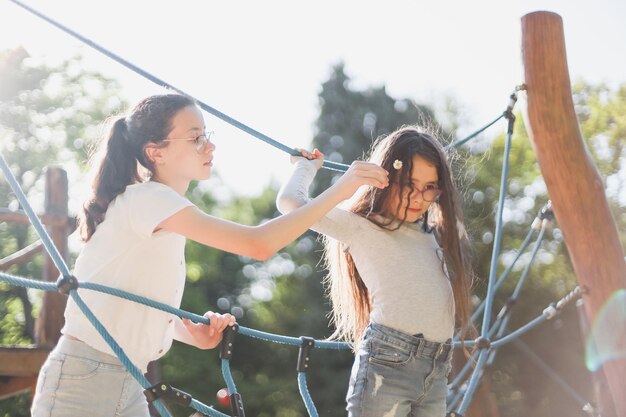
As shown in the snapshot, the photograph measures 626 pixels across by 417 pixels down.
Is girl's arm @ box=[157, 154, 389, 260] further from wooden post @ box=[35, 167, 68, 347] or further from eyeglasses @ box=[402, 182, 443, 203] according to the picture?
wooden post @ box=[35, 167, 68, 347]

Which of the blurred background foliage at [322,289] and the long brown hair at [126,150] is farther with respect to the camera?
the blurred background foliage at [322,289]

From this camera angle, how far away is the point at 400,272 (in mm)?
2078

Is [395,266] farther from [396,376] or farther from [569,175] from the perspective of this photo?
[569,175]

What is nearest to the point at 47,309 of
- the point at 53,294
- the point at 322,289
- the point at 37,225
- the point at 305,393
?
the point at 53,294

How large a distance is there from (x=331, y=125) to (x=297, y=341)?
8586 millimetres

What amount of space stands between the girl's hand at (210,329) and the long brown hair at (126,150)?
1.08 ft

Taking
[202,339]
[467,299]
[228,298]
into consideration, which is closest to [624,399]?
[467,299]

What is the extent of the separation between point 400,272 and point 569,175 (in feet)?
2.35

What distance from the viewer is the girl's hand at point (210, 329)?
1.88 meters

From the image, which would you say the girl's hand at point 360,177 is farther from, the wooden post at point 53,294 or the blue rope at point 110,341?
the wooden post at point 53,294

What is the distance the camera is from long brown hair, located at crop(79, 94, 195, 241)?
1719 mm

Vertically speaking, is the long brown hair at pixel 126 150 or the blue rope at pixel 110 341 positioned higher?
the long brown hair at pixel 126 150

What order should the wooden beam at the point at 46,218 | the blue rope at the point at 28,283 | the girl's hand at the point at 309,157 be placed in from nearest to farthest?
the blue rope at the point at 28,283 < the girl's hand at the point at 309,157 < the wooden beam at the point at 46,218

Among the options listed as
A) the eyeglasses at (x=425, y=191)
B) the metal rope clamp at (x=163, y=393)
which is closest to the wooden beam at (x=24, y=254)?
the eyeglasses at (x=425, y=191)
